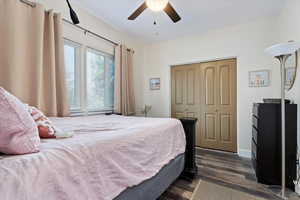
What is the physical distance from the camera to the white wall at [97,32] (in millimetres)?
2365

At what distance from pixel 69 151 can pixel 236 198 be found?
1.81 metres

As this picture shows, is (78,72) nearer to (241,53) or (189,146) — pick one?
(189,146)

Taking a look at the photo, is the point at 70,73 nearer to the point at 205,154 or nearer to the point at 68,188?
the point at 68,188

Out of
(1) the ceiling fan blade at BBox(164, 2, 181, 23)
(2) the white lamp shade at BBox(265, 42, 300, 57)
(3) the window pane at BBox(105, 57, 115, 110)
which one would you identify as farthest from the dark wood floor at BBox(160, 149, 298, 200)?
(1) the ceiling fan blade at BBox(164, 2, 181, 23)

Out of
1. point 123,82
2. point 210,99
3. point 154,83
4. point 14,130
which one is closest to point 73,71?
point 123,82

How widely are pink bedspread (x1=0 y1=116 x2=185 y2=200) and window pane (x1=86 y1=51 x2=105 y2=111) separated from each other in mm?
1784

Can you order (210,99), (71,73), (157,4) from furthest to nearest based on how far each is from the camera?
(210,99) < (71,73) < (157,4)

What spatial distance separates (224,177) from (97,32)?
3.22 m

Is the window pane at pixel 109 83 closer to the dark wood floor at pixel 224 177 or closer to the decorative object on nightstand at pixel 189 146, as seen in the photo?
the decorative object on nightstand at pixel 189 146

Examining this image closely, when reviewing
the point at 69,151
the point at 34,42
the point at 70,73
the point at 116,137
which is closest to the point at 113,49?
the point at 70,73

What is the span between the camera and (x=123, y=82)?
3348mm

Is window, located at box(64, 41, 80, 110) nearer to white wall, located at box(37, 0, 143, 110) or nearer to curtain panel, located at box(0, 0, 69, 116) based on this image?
white wall, located at box(37, 0, 143, 110)

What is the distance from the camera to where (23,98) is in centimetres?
186

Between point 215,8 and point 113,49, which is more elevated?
point 215,8
